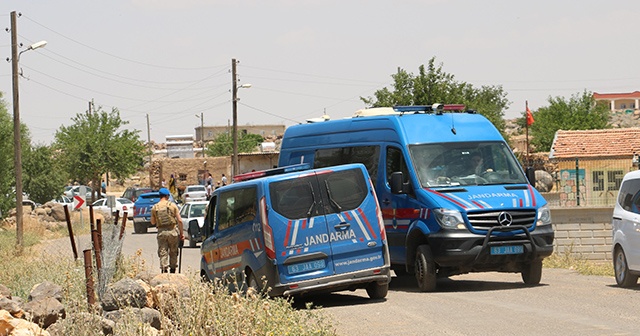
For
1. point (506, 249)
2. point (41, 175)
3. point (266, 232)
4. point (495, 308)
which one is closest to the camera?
point (495, 308)

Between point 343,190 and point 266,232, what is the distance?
1.26 meters

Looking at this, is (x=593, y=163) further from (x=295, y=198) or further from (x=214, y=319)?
(x=214, y=319)

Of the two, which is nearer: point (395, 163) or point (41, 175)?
point (395, 163)

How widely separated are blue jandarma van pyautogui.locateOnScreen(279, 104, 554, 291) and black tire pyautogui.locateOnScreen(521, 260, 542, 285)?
0.6 inches

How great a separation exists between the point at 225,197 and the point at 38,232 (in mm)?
30439

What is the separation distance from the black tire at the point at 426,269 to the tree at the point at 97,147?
59.4 meters

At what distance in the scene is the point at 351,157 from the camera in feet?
65.9

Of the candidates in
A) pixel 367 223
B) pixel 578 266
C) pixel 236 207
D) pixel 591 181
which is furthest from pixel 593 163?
pixel 367 223

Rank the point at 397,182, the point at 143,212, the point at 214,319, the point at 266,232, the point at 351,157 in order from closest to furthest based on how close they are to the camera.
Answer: the point at 214,319 → the point at 266,232 → the point at 397,182 → the point at 351,157 → the point at 143,212

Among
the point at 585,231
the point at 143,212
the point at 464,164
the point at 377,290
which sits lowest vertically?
the point at 585,231

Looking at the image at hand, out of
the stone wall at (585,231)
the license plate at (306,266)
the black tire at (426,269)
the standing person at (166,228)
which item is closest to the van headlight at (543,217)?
the black tire at (426,269)

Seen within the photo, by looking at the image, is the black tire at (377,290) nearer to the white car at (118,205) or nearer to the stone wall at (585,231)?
the stone wall at (585,231)

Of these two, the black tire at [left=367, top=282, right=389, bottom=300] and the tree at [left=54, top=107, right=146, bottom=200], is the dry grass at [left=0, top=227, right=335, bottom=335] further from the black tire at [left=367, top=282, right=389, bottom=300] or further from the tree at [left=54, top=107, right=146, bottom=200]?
the tree at [left=54, top=107, right=146, bottom=200]

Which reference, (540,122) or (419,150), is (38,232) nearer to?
(419,150)
